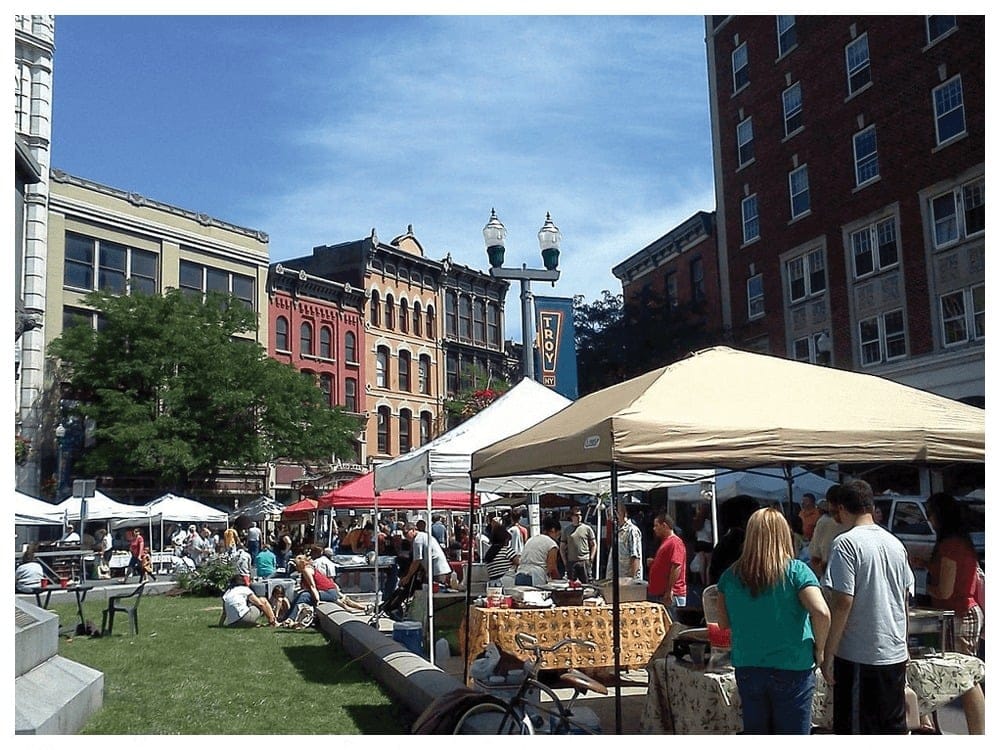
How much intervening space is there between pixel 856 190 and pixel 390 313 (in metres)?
28.5

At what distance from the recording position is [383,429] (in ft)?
169

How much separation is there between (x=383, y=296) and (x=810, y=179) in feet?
85.7

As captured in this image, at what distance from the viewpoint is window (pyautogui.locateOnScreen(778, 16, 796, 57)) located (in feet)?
107

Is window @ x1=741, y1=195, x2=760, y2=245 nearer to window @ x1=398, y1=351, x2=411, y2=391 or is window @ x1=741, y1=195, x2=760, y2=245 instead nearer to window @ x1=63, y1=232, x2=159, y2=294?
window @ x1=398, y1=351, x2=411, y2=391

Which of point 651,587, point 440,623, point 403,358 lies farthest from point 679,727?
point 403,358

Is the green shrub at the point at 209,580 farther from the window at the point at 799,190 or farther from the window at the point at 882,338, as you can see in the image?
the window at the point at 799,190

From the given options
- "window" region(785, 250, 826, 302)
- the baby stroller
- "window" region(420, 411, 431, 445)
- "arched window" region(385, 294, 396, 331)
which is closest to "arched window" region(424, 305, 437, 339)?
"arched window" region(385, 294, 396, 331)

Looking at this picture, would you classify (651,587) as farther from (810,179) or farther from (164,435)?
(164,435)

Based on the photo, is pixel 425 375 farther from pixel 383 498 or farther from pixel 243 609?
pixel 243 609

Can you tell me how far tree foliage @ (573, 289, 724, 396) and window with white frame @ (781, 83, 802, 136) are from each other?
7525 millimetres

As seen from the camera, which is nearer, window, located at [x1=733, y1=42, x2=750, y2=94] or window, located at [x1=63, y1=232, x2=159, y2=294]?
window, located at [x1=733, y1=42, x2=750, y2=94]

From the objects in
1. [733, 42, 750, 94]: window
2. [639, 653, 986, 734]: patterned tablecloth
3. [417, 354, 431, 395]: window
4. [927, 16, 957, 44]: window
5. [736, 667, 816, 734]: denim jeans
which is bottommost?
[639, 653, 986, 734]: patterned tablecloth

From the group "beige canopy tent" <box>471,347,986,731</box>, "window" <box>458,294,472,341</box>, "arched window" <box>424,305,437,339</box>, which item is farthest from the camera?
"window" <box>458,294,472,341</box>

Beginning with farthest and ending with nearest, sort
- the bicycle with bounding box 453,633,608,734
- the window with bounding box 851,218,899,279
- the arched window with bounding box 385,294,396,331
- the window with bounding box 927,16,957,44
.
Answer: the arched window with bounding box 385,294,396,331 < the window with bounding box 851,218,899,279 < the window with bounding box 927,16,957,44 < the bicycle with bounding box 453,633,608,734
